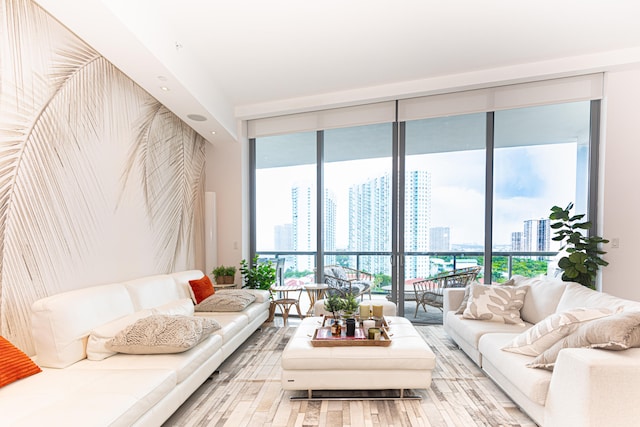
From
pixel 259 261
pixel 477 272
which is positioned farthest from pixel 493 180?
pixel 259 261

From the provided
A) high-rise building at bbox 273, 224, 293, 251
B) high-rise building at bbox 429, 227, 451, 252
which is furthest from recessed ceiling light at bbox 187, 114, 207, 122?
high-rise building at bbox 429, 227, 451, 252

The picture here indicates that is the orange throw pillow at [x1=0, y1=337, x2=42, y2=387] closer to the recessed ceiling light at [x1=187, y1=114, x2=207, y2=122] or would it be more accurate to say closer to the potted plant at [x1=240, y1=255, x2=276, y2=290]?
the potted plant at [x1=240, y1=255, x2=276, y2=290]

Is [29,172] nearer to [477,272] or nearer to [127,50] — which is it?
[127,50]

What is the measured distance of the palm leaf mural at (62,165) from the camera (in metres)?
2.01

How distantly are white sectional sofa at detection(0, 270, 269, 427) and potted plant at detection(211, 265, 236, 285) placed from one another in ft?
4.96

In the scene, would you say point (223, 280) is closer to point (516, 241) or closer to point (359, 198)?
point (359, 198)

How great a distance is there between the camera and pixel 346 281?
437 centimetres

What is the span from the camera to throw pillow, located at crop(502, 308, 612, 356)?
1.93 meters

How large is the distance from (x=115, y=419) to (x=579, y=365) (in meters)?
2.29

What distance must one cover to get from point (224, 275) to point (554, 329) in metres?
3.81

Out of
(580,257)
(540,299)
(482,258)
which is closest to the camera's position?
(540,299)

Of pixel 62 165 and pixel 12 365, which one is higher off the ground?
pixel 62 165

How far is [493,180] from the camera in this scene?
4.08 meters

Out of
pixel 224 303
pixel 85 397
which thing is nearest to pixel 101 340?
pixel 85 397
